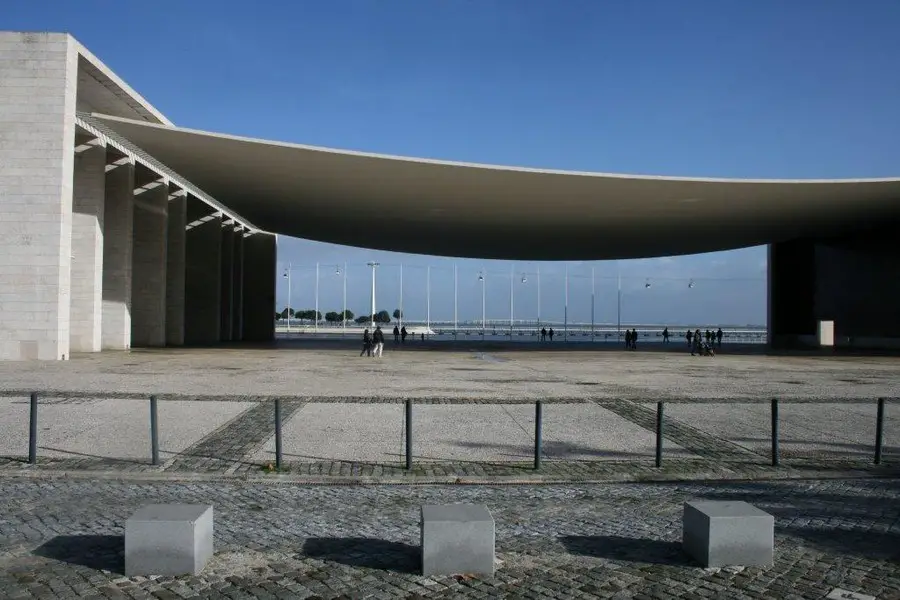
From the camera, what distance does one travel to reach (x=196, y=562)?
4512mm

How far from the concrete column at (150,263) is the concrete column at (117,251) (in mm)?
3542

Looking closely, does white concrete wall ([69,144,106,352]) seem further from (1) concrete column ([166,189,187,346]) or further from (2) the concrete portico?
(1) concrete column ([166,189,187,346])

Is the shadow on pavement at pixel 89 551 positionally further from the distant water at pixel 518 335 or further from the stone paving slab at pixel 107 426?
the distant water at pixel 518 335

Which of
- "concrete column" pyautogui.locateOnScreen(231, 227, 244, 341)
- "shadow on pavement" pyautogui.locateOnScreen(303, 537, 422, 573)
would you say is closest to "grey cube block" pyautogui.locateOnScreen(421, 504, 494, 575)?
"shadow on pavement" pyautogui.locateOnScreen(303, 537, 422, 573)

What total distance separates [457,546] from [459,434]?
16.7 ft

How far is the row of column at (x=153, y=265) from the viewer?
26062 mm

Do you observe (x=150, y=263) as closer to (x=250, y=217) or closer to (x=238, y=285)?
(x=250, y=217)

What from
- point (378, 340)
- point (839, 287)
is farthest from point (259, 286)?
point (839, 287)

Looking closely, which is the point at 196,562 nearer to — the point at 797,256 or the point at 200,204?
the point at 200,204

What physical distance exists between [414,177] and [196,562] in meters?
21.1

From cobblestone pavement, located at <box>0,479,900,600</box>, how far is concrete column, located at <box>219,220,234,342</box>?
3979cm

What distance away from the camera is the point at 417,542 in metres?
5.22

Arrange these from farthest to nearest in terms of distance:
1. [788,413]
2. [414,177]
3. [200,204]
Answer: [200,204], [414,177], [788,413]

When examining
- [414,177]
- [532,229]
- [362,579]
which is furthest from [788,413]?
[532,229]
